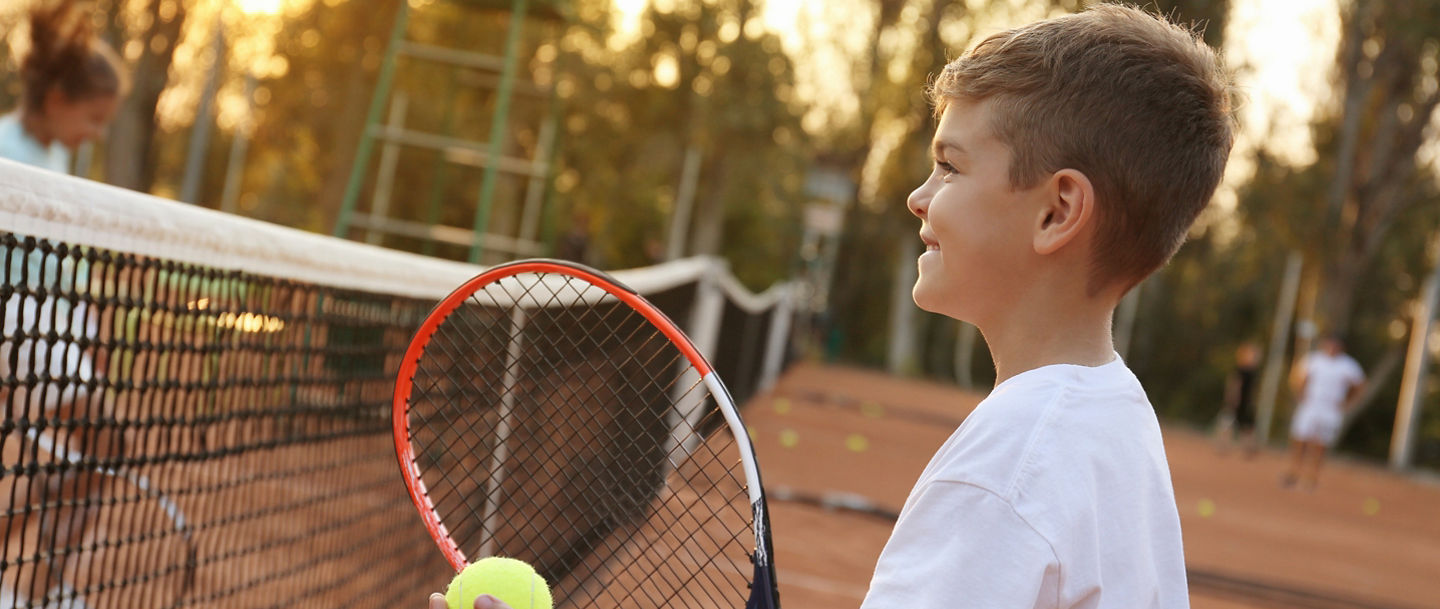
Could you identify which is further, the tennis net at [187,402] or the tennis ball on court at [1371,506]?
the tennis ball on court at [1371,506]

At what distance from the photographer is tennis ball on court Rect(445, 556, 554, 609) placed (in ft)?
6.62

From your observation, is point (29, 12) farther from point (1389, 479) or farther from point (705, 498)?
point (1389, 479)

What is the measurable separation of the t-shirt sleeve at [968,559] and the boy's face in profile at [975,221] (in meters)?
0.32

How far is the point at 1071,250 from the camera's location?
1598mm

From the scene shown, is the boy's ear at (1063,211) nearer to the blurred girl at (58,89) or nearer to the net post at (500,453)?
the net post at (500,453)

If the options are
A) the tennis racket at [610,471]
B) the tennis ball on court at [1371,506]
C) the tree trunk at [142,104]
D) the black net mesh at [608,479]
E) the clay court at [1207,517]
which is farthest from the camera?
the tree trunk at [142,104]

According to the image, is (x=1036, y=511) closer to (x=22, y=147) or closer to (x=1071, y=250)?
(x=1071, y=250)

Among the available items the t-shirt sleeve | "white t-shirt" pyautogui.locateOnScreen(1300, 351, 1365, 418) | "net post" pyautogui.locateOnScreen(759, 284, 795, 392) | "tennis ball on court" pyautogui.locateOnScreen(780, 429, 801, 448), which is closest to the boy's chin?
the t-shirt sleeve

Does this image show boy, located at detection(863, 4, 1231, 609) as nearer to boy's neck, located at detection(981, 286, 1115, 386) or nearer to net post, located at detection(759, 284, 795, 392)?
boy's neck, located at detection(981, 286, 1115, 386)

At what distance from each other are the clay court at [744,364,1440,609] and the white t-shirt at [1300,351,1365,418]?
0.98m

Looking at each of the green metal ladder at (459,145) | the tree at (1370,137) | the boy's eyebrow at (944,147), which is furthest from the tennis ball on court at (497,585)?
the tree at (1370,137)

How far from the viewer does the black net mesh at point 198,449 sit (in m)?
2.73

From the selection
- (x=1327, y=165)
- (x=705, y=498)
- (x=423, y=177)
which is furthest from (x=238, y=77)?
(x=705, y=498)

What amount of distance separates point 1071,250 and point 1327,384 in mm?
15278
